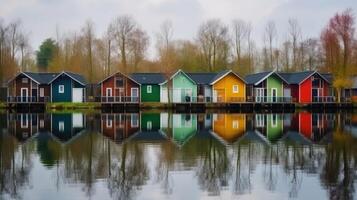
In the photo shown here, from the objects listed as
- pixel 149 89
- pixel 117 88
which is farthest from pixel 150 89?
pixel 117 88

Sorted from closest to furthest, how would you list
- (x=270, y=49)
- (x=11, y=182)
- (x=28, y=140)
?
(x=11, y=182) < (x=28, y=140) < (x=270, y=49)

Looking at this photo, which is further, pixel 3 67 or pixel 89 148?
pixel 3 67

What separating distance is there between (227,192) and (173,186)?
5.89ft

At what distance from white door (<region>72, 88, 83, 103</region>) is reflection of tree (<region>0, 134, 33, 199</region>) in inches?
1584

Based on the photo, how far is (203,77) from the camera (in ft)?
230

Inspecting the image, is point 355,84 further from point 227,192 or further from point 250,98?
point 227,192

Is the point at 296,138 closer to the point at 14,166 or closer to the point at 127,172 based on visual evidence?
the point at 127,172

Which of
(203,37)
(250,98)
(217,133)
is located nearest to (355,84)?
(250,98)

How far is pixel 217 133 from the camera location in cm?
3139

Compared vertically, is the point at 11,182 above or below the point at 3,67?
below

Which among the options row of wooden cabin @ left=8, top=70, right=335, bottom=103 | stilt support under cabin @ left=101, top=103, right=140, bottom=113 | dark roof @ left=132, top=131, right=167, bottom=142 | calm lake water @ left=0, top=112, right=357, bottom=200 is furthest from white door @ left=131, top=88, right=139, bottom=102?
dark roof @ left=132, top=131, right=167, bottom=142

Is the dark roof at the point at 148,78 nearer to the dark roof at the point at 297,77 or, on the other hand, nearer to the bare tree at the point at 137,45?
the bare tree at the point at 137,45

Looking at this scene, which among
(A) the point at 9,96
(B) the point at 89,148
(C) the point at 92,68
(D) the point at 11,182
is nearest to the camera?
(D) the point at 11,182

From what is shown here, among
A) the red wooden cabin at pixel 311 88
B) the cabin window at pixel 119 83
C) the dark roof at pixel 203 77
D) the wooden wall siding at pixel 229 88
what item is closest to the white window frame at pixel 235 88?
the wooden wall siding at pixel 229 88
